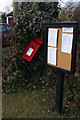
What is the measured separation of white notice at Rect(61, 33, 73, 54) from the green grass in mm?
1364

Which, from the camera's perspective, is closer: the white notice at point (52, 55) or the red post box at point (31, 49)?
the white notice at point (52, 55)

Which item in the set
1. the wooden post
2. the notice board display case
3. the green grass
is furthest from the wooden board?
the green grass

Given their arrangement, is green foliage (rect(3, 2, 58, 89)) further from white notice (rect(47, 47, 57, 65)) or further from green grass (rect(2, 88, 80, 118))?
white notice (rect(47, 47, 57, 65))

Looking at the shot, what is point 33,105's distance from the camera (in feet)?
10.4

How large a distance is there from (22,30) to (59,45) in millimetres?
1674

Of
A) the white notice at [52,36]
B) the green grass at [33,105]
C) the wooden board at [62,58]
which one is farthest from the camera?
the green grass at [33,105]

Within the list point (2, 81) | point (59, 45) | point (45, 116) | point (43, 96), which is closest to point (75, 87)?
point (43, 96)

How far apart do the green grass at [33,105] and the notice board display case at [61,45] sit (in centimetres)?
105

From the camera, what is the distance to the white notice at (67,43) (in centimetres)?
221

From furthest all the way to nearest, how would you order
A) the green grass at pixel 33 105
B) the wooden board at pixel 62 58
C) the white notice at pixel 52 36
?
the green grass at pixel 33 105
the white notice at pixel 52 36
the wooden board at pixel 62 58

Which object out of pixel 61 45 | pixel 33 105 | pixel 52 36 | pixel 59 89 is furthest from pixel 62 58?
pixel 33 105

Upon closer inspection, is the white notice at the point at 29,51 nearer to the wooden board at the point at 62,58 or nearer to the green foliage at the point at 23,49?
the green foliage at the point at 23,49

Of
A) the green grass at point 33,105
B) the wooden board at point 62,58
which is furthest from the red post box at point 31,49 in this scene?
the wooden board at point 62,58

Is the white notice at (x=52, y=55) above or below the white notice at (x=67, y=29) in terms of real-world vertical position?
below
